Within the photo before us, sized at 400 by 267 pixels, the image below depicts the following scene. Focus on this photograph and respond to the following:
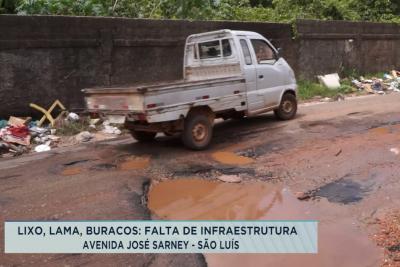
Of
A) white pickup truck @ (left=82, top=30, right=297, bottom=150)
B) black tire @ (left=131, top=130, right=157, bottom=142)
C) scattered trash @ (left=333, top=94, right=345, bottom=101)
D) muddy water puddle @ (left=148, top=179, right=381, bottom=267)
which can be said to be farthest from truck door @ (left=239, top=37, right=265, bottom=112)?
scattered trash @ (left=333, top=94, right=345, bottom=101)

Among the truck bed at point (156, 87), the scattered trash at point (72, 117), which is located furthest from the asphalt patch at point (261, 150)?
the scattered trash at point (72, 117)

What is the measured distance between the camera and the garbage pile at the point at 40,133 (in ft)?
29.4

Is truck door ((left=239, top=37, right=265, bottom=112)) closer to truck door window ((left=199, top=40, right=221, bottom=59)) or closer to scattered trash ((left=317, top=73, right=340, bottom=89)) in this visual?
truck door window ((left=199, top=40, right=221, bottom=59))

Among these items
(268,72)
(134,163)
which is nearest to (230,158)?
(134,163)

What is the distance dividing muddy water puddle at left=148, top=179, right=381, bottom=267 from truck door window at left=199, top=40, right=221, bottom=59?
3.61m

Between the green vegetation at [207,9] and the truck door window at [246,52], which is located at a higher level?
the green vegetation at [207,9]

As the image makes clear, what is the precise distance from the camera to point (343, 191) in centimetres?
605

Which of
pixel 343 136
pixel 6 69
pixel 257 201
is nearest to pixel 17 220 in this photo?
pixel 257 201

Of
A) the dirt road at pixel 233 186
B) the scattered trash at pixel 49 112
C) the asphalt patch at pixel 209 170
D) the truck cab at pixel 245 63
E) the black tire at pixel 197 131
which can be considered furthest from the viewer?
the scattered trash at pixel 49 112

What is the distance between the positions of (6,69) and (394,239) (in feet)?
26.3

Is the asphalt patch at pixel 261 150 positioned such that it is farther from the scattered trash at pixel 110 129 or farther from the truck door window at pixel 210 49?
the scattered trash at pixel 110 129

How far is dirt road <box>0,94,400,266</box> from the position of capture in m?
4.48

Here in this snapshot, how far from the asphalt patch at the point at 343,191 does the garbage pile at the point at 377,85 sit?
1095 cm

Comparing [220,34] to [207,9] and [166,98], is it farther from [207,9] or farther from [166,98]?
[207,9]
